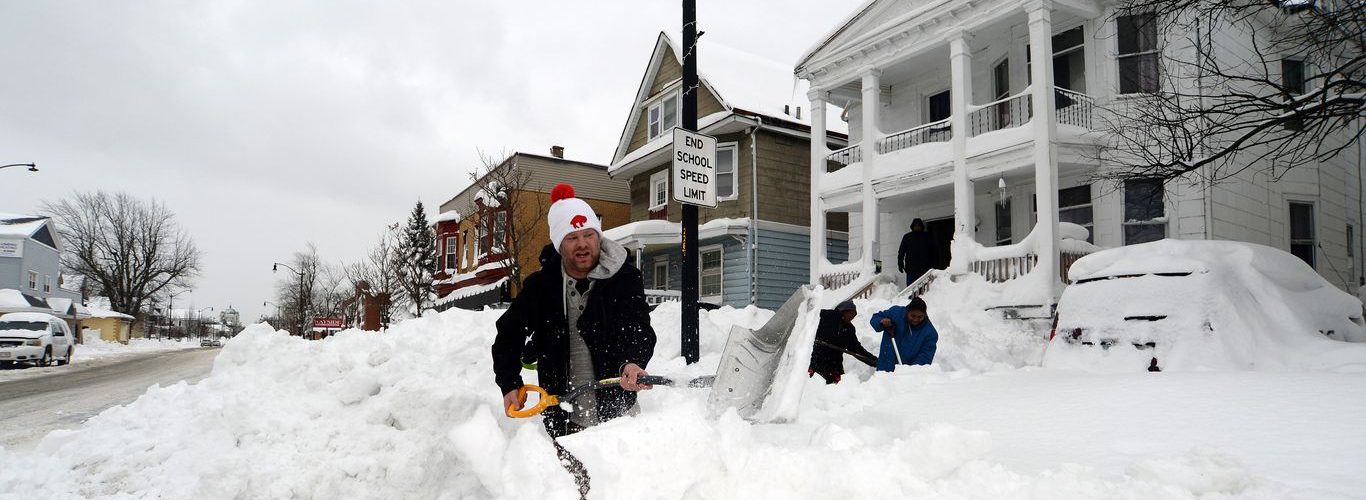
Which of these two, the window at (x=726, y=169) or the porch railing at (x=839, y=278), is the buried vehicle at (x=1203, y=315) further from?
the window at (x=726, y=169)

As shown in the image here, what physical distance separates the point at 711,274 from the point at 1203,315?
1682 centimetres

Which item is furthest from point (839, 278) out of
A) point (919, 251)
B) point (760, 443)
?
point (760, 443)

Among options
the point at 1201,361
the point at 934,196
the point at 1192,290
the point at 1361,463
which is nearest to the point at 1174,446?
the point at 1361,463

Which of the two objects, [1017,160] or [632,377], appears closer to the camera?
[632,377]

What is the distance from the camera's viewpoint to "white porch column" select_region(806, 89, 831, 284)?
1638cm

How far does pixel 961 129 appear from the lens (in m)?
13.7

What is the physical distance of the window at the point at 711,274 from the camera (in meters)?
21.7

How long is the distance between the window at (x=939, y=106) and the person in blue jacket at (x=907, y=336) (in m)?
10.3

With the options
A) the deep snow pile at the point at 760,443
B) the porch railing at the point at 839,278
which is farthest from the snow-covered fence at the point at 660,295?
the deep snow pile at the point at 760,443

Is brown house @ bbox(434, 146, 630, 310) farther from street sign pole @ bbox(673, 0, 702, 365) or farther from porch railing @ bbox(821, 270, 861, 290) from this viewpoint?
street sign pole @ bbox(673, 0, 702, 365)

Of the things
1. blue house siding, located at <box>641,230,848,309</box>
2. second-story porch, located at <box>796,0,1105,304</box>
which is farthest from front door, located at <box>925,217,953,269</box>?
blue house siding, located at <box>641,230,848,309</box>

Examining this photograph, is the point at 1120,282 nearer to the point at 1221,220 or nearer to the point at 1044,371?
the point at 1044,371

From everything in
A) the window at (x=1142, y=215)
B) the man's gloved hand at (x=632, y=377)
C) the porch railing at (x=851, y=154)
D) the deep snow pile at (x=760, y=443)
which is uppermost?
the porch railing at (x=851, y=154)

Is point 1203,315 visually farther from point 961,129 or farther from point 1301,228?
point 1301,228
